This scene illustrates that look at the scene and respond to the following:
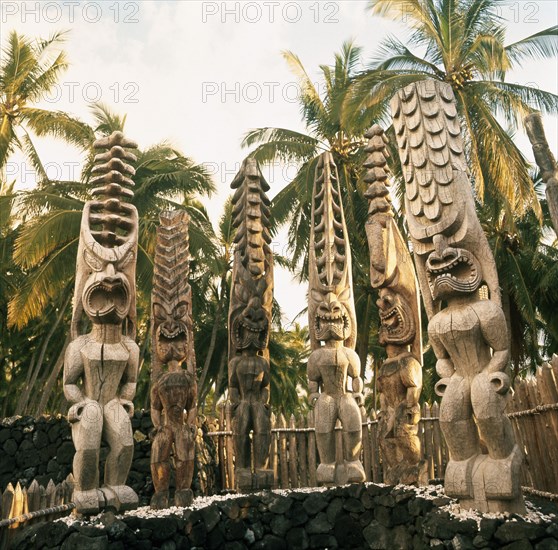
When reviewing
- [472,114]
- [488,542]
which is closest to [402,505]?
[488,542]

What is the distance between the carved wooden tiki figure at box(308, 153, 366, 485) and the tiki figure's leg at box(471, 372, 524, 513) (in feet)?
8.78

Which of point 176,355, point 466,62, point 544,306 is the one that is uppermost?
point 466,62

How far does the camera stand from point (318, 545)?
6484 mm

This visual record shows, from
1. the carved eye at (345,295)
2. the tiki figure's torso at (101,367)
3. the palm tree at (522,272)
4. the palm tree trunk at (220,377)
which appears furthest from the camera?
the palm tree trunk at (220,377)

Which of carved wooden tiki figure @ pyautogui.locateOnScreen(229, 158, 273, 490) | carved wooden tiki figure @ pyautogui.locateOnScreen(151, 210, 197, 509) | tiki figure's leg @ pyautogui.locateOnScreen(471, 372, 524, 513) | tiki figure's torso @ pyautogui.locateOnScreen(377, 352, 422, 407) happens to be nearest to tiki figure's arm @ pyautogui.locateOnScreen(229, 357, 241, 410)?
carved wooden tiki figure @ pyautogui.locateOnScreen(229, 158, 273, 490)

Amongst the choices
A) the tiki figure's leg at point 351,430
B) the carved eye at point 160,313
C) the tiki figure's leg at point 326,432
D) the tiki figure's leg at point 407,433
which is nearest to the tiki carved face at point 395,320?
the tiki figure's leg at point 407,433

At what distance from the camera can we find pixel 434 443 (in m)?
8.75

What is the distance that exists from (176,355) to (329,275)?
218 centimetres

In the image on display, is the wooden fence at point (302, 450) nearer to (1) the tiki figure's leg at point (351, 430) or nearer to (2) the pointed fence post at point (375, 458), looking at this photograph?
(2) the pointed fence post at point (375, 458)

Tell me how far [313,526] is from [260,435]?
138 centimetres

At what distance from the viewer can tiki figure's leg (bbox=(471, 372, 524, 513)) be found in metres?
4.71

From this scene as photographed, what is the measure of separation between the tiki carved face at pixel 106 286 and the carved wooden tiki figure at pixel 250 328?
1.82 metres

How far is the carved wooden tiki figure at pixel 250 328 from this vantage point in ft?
25.2

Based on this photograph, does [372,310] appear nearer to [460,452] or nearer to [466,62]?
[466,62]
